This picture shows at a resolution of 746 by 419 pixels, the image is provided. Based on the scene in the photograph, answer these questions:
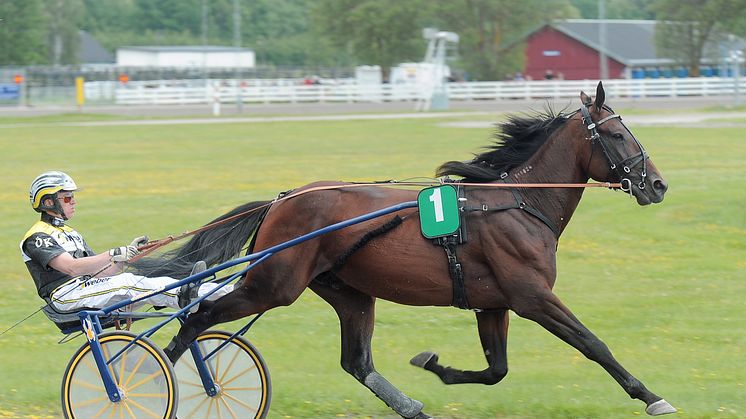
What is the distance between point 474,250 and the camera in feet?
20.1

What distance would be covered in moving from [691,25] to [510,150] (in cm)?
5370

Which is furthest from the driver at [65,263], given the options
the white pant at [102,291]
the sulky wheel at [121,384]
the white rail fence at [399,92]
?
the white rail fence at [399,92]

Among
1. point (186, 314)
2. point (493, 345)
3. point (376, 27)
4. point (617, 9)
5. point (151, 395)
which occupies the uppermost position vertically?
point (617, 9)

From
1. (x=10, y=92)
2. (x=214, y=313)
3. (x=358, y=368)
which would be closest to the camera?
(x=214, y=313)

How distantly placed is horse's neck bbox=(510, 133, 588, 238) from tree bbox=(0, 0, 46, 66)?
211 ft

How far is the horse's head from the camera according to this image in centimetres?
621

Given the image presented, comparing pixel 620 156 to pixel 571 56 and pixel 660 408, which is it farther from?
pixel 571 56

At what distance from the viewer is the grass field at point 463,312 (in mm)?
6984

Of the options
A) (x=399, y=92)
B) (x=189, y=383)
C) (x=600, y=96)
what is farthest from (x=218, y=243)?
(x=399, y=92)

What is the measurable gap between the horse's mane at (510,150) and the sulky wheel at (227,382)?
1.62 meters

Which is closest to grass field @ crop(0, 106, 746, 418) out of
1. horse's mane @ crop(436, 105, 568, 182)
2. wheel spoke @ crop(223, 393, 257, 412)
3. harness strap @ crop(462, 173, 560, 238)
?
wheel spoke @ crop(223, 393, 257, 412)

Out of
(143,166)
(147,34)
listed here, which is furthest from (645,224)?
(147,34)

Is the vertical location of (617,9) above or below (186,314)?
above

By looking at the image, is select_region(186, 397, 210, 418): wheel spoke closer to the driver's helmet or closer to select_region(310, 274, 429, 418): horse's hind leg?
select_region(310, 274, 429, 418): horse's hind leg
